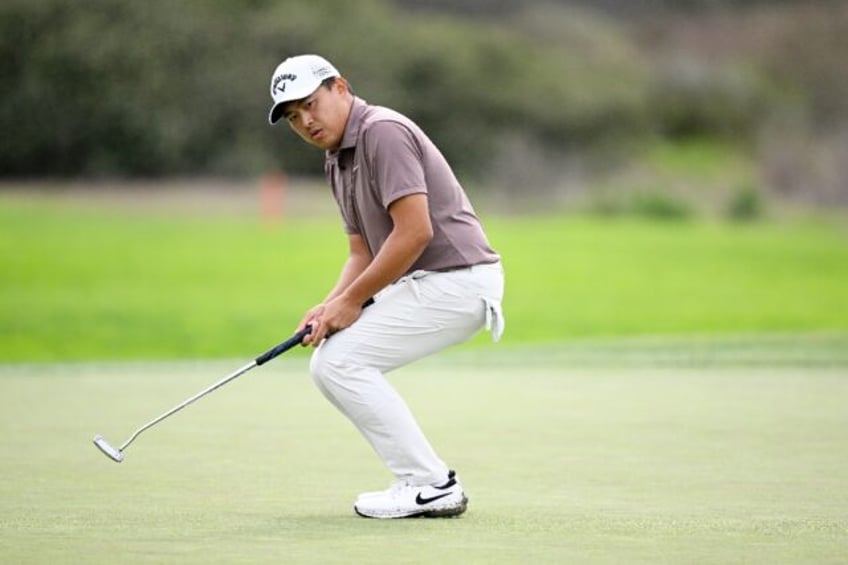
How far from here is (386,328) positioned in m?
6.67

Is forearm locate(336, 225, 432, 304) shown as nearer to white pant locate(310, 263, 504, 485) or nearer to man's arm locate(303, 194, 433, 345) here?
man's arm locate(303, 194, 433, 345)

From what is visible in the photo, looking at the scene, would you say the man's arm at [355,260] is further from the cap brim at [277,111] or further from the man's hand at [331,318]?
the cap brim at [277,111]

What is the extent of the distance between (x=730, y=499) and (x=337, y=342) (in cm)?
163

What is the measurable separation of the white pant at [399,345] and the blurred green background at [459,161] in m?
13.6

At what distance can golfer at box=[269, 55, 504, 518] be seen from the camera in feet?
21.4

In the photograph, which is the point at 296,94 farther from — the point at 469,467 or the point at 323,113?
the point at 469,467

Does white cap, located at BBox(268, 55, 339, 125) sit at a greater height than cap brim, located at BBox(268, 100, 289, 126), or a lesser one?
greater

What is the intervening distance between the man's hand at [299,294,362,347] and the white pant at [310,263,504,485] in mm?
34

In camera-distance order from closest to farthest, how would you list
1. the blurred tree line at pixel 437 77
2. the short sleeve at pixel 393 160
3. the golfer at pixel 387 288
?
the short sleeve at pixel 393 160 → the golfer at pixel 387 288 → the blurred tree line at pixel 437 77

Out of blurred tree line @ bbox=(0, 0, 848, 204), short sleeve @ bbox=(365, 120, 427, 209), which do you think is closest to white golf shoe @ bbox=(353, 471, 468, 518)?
short sleeve @ bbox=(365, 120, 427, 209)

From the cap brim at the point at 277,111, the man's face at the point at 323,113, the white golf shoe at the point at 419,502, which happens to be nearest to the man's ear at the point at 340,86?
the man's face at the point at 323,113

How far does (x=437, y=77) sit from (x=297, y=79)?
61.7m

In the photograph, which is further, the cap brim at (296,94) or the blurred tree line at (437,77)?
the blurred tree line at (437,77)

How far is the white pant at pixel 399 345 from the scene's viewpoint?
21.7 feet
